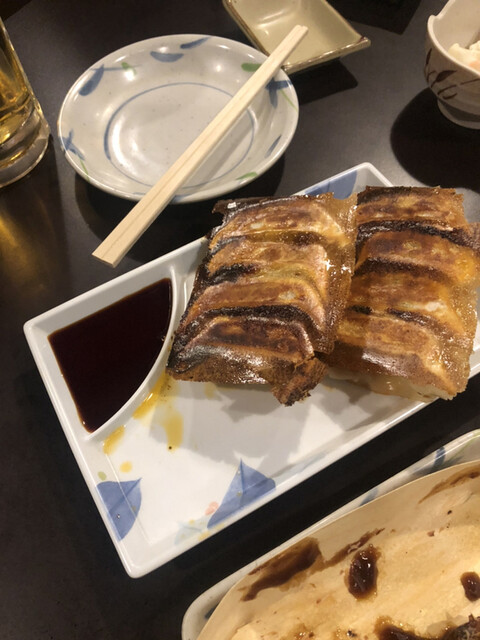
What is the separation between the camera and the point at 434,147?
195 cm

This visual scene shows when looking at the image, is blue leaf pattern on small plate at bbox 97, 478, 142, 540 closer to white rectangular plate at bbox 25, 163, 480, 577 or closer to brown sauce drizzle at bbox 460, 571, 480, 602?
white rectangular plate at bbox 25, 163, 480, 577

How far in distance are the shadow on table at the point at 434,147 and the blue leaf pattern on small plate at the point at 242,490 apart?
1.30m

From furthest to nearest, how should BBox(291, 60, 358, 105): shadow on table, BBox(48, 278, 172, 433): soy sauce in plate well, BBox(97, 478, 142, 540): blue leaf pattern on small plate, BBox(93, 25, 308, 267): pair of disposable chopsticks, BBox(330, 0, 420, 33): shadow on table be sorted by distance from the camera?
BBox(330, 0, 420, 33): shadow on table → BBox(291, 60, 358, 105): shadow on table → BBox(93, 25, 308, 267): pair of disposable chopsticks → BBox(48, 278, 172, 433): soy sauce in plate well → BBox(97, 478, 142, 540): blue leaf pattern on small plate

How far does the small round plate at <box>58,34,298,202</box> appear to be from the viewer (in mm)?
1671

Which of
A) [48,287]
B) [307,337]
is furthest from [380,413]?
[48,287]

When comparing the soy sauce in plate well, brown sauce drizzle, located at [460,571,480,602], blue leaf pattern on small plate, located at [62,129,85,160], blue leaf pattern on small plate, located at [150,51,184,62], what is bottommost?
brown sauce drizzle, located at [460,571,480,602]

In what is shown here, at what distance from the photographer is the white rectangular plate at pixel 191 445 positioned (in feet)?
3.82

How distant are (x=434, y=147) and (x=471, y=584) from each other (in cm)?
157

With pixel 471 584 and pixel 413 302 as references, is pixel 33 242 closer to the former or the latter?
pixel 413 302

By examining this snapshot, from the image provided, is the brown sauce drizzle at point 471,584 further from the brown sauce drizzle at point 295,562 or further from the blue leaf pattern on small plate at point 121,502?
the blue leaf pattern on small plate at point 121,502

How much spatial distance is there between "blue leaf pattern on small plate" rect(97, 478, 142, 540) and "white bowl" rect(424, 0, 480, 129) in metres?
1.68

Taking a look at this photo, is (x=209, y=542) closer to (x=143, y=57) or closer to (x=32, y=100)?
(x=32, y=100)

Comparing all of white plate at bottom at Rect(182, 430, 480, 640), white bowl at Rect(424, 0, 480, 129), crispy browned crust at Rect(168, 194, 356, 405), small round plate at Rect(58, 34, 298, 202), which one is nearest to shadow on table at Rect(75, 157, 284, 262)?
small round plate at Rect(58, 34, 298, 202)

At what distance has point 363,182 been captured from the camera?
167 cm
